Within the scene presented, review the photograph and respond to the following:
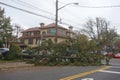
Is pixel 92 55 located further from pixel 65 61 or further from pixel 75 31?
pixel 75 31

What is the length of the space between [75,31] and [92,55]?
45.6 m

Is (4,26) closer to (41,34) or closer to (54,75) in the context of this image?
(41,34)

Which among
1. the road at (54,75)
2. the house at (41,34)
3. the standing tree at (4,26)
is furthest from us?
the house at (41,34)

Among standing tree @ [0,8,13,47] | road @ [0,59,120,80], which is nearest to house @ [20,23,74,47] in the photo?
standing tree @ [0,8,13,47]

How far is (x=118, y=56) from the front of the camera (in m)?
57.3

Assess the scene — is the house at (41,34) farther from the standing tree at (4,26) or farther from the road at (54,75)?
the road at (54,75)

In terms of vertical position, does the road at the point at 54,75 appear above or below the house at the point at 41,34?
below

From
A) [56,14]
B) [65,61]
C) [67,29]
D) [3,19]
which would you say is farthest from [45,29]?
[65,61]

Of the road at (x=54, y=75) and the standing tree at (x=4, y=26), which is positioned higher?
the standing tree at (x=4, y=26)

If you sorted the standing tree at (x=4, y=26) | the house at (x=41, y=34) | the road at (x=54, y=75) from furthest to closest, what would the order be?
the house at (x=41, y=34)
the standing tree at (x=4, y=26)
the road at (x=54, y=75)

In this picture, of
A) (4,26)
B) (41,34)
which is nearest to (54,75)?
(4,26)

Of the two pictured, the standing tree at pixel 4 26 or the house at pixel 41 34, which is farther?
the house at pixel 41 34

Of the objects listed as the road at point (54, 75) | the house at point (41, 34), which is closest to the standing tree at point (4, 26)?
the house at point (41, 34)

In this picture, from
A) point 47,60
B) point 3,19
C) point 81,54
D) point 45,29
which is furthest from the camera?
point 45,29
